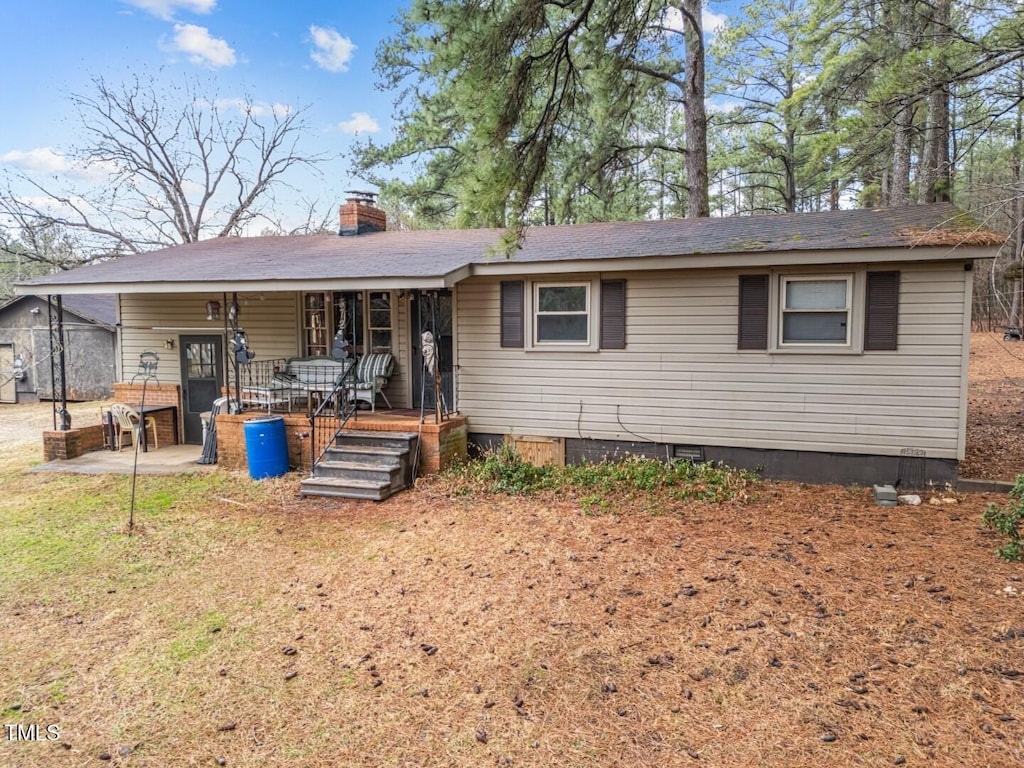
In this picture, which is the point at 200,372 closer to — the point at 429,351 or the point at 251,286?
the point at 251,286

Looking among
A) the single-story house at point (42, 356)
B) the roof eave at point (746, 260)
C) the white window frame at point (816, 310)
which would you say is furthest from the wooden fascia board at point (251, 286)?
the single-story house at point (42, 356)

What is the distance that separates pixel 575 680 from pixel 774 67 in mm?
20127

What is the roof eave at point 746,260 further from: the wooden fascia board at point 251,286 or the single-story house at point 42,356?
the single-story house at point 42,356

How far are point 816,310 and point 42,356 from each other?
63.9ft

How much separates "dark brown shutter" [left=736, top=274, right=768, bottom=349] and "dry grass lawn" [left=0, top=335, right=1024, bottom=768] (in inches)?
86.0

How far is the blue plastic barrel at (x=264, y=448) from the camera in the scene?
8.09 m

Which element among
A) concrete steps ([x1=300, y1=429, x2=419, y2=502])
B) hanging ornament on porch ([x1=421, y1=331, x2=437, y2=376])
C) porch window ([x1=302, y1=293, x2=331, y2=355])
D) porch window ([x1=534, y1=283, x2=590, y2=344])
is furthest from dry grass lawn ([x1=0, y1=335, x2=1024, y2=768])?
porch window ([x1=302, y1=293, x2=331, y2=355])

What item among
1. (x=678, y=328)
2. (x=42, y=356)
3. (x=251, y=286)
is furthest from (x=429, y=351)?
(x=42, y=356)

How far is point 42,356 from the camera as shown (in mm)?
16688

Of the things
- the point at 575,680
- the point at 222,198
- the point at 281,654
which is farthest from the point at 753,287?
the point at 222,198

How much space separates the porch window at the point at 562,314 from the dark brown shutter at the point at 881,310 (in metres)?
3.36

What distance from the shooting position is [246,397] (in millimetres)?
9836

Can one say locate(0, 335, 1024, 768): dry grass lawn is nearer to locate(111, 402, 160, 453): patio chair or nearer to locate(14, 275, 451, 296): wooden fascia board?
locate(14, 275, 451, 296): wooden fascia board

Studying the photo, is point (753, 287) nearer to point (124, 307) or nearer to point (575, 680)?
point (575, 680)
